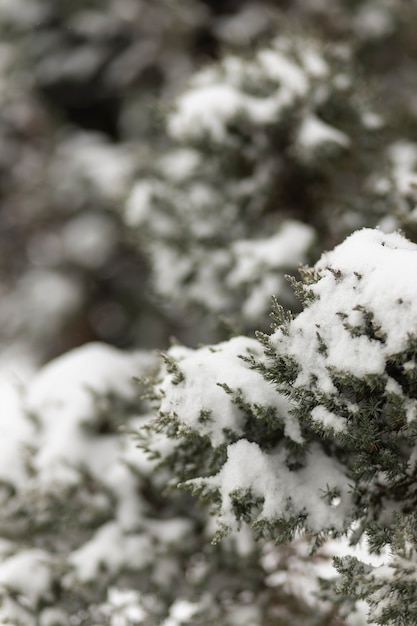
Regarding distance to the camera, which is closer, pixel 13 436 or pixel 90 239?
pixel 13 436

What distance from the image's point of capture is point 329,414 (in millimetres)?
1893

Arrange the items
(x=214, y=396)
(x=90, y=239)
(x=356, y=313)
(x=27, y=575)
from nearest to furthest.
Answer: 1. (x=356, y=313)
2. (x=214, y=396)
3. (x=27, y=575)
4. (x=90, y=239)

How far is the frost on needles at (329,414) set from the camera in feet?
5.88

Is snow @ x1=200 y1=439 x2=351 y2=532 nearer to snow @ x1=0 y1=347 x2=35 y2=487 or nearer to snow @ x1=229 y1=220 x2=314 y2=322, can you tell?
snow @ x1=229 y1=220 x2=314 y2=322

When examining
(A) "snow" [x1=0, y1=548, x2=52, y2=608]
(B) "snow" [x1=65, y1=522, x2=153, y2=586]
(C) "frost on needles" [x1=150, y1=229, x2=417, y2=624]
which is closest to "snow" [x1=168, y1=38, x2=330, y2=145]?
(C) "frost on needles" [x1=150, y1=229, x2=417, y2=624]

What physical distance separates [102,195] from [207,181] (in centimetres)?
317

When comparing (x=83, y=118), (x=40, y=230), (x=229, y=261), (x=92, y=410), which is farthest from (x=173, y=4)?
(x=92, y=410)

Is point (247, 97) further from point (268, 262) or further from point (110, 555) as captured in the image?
Answer: point (110, 555)

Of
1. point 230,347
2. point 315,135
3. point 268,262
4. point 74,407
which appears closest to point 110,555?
point 74,407

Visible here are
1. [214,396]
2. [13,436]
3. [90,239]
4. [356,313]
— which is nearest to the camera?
[356,313]

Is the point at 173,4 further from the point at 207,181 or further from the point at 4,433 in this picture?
the point at 4,433

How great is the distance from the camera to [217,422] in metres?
2.13

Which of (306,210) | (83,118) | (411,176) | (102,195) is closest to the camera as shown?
(411,176)

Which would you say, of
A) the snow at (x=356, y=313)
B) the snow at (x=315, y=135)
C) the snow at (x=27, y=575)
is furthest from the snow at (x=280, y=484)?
the snow at (x=315, y=135)
